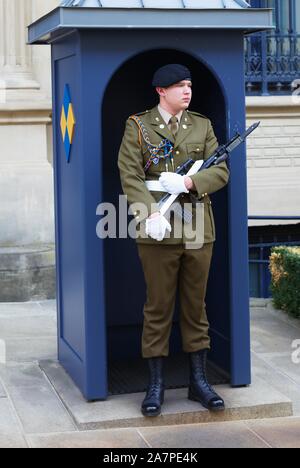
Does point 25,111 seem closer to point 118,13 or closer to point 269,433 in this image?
point 118,13

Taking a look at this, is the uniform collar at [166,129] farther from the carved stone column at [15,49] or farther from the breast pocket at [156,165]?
the carved stone column at [15,49]

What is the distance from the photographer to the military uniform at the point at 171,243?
568 centimetres

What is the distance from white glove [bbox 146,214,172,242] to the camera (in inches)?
217

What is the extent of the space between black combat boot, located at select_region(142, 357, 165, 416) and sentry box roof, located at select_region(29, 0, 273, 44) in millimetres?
1890

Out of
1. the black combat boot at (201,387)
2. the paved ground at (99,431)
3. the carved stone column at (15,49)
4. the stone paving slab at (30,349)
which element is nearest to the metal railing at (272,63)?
the carved stone column at (15,49)

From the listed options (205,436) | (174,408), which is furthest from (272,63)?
(205,436)

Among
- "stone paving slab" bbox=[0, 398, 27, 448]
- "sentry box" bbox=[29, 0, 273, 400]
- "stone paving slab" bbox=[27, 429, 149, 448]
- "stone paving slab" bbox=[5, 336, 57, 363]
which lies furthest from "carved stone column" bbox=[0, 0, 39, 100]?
"stone paving slab" bbox=[27, 429, 149, 448]

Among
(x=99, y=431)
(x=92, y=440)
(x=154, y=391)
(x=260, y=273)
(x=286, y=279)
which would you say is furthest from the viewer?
(x=260, y=273)

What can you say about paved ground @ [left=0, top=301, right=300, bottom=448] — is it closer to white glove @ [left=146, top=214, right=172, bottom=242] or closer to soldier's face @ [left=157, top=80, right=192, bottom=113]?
white glove @ [left=146, top=214, right=172, bottom=242]

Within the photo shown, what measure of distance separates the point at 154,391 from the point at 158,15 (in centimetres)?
210

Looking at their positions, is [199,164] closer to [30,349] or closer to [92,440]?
[92,440]

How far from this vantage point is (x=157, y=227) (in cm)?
551

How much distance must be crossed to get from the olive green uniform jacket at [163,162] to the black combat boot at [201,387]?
0.69 m
